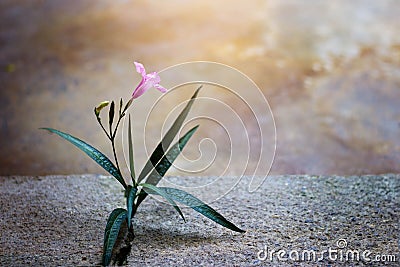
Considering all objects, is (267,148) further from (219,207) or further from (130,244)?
(130,244)

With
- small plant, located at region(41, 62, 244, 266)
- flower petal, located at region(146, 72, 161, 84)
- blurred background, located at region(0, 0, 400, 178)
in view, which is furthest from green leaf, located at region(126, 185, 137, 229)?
blurred background, located at region(0, 0, 400, 178)

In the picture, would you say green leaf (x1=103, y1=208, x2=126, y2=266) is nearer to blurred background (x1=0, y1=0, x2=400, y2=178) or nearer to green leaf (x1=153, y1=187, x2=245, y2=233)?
green leaf (x1=153, y1=187, x2=245, y2=233)

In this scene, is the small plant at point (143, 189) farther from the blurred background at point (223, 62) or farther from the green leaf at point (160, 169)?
the blurred background at point (223, 62)

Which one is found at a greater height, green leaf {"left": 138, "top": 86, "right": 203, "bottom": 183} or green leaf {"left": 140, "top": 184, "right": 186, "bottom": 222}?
green leaf {"left": 138, "top": 86, "right": 203, "bottom": 183}

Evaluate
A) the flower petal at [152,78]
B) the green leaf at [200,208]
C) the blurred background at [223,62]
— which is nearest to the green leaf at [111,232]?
the green leaf at [200,208]

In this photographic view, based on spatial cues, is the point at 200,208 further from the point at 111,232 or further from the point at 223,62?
the point at 223,62

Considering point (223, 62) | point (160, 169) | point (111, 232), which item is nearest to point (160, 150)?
point (160, 169)

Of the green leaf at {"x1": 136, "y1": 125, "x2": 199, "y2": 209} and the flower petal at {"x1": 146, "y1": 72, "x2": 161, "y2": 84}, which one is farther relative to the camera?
the green leaf at {"x1": 136, "y1": 125, "x2": 199, "y2": 209}
